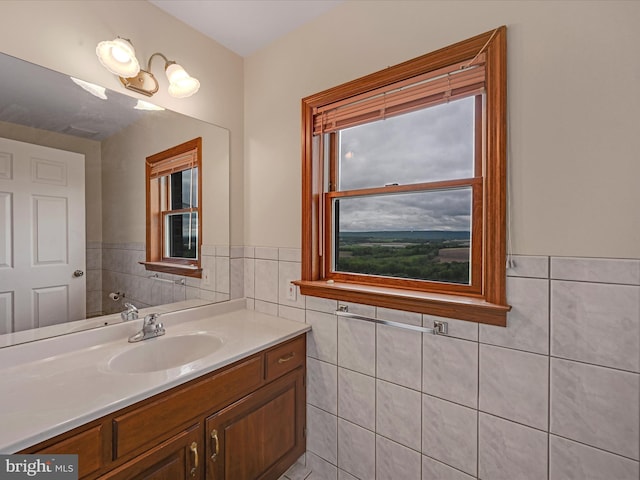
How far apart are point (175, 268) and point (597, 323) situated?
1.86 meters

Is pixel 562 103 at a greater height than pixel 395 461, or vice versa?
pixel 562 103

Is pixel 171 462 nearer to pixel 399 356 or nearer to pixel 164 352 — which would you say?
pixel 164 352

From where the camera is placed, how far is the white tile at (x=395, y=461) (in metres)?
1.35

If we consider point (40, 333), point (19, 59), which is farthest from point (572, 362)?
point (19, 59)

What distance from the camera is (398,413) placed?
1391mm

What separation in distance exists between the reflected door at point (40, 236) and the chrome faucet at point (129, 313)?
0.53 ft

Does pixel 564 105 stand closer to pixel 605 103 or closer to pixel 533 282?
pixel 605 103

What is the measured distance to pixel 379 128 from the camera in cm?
156

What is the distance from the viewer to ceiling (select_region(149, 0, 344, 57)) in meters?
1.56

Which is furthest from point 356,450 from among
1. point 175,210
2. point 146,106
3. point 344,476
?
point 146,106

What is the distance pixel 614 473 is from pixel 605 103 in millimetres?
1172

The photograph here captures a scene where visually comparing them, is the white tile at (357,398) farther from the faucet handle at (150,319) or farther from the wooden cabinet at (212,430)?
the faucet handle at (150,319)

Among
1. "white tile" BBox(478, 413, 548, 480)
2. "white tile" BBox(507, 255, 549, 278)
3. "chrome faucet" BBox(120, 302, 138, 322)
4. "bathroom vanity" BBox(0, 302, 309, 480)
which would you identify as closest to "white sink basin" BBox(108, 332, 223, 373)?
"bathroom vanity" BBox(0, 302, 309, 480)

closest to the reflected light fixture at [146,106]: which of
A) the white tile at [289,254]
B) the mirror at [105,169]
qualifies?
Answer: the mirror at [105,169]
